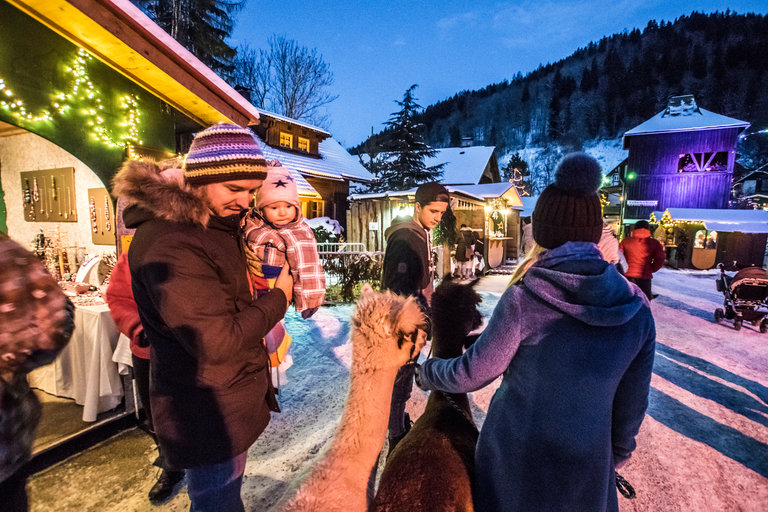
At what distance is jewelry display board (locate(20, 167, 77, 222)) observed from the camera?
465 centimetres

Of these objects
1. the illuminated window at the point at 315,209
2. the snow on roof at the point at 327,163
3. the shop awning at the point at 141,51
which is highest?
the snow on roof at the point at 327,163

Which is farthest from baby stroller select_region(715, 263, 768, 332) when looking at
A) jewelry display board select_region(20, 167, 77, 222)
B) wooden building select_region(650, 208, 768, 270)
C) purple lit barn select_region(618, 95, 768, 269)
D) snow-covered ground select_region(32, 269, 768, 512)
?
wooden building select_region(650, 208, 768, 270)

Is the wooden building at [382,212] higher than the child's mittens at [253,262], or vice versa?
the wooden building at [382,212]

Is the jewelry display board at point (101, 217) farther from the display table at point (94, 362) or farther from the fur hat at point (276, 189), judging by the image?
the fur hat at point (276, 189)

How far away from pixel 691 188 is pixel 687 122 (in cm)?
479

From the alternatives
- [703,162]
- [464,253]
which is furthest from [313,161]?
[703,162]

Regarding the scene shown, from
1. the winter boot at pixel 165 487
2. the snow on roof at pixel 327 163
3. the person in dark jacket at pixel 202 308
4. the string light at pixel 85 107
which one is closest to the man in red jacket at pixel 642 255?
the person in dark jacket at pixel 202 308

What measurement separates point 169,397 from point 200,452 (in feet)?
0.86

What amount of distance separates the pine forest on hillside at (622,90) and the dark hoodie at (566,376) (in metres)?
39.1

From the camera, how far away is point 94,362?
10.6 ft

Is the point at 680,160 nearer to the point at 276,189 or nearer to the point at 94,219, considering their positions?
the point at 276,189

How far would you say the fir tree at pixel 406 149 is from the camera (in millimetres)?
22266

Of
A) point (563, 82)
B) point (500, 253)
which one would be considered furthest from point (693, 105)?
point (563, 82)

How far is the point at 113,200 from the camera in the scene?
151 inches
